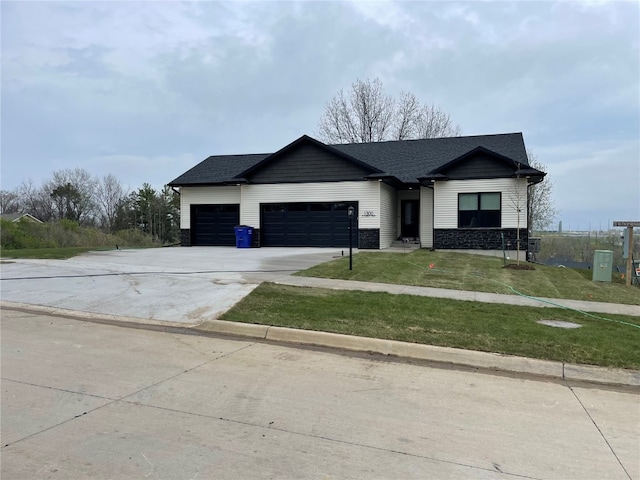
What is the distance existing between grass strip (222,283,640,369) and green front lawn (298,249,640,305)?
8.01 feet

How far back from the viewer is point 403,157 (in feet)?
82.6

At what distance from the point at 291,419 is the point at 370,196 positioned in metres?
17.7

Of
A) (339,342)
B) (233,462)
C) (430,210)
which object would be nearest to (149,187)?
(430,210)

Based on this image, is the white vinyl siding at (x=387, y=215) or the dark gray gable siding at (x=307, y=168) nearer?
the white vinyl siding at (x=387, y=215)

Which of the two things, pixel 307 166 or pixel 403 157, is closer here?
pixel 307 166

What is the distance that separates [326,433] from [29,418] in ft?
8.71

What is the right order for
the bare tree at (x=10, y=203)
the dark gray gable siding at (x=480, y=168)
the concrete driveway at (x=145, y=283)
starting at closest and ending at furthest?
1. the concrete driveway at (x=145, y=283)
2. the dark gray gable siding at (x=480, y=168)
3. the bare tree at (x=10, y=203)

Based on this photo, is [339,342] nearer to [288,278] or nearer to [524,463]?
[524,463]

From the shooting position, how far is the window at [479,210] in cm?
2061

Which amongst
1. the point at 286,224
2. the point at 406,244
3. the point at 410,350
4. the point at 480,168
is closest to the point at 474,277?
the point at 410,350

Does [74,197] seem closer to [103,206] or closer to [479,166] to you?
[103,206]

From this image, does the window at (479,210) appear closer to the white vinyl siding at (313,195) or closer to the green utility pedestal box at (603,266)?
the white vinyl siding at (313,195)

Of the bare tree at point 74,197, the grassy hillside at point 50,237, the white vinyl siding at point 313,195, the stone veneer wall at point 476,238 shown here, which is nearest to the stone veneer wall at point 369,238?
the white vinyl siding at point 313,195

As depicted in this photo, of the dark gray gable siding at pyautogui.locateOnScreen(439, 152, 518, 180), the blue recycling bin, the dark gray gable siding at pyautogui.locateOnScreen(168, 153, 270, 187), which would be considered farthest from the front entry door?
the dark gray gable siding at pyautogui.locateOnScreen(168, 153, 270, 187)
